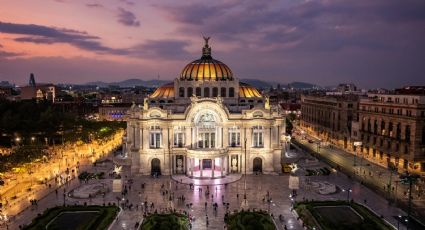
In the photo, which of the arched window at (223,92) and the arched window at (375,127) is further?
the arched window at (375,127)

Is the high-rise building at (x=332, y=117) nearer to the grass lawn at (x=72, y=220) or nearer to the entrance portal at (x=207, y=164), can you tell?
the entrance portal at (x=207, y=164)

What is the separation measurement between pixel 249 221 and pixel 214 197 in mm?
15399

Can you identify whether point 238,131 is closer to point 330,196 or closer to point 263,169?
point 263,169

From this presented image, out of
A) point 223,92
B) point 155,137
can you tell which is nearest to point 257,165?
point 223,92

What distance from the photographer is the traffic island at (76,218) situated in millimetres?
47312

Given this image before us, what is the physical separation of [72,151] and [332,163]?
64401mm

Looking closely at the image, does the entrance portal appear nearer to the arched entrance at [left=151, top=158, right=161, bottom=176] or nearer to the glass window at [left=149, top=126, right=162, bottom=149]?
the arched entrance at [left=151, top=158, right=161, bottom=176]

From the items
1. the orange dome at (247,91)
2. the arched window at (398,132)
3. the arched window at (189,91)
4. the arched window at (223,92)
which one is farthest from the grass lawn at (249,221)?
the orange dome at (247,91)

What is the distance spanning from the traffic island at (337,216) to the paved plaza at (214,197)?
1657 mm

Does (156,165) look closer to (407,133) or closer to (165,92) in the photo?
(165,92)

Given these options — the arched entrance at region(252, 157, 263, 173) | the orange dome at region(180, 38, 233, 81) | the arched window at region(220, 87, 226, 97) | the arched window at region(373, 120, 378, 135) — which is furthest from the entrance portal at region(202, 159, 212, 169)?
the arched window at region(373, 120, 378, 135)

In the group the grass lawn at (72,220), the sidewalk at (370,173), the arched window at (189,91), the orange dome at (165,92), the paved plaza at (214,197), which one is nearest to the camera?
the grass lawn at (72,220)

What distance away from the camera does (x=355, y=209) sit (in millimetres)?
53531

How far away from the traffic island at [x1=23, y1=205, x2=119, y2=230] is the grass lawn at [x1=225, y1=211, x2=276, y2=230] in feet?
50.0
